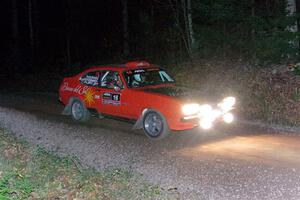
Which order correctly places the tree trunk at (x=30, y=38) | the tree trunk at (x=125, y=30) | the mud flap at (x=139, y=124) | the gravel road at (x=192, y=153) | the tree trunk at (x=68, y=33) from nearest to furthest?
the gravel road at (x=192, y=153) → the mud flap at (x=139, y=124) → the tree trunk at (x=125, y=30) → the tree trunk at (x=68, y=33) → the tree trunk at (x=30, y=38)

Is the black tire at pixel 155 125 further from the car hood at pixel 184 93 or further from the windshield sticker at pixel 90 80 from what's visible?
the windshield sticker at pixel 90 80

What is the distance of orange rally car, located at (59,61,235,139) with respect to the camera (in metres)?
10.4

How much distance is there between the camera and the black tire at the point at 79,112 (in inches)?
503

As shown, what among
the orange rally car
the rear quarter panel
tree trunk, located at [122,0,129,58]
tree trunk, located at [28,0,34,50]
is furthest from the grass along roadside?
tree trunk, located at [28,0,34,50]

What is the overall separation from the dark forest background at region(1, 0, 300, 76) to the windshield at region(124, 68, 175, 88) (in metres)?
5.46

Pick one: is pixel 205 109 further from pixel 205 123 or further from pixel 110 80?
pixel 110 80

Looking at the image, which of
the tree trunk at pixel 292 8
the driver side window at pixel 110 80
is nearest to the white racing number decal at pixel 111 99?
the driver side window at pixel 110 80

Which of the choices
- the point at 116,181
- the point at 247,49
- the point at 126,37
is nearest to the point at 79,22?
the point at 126,37

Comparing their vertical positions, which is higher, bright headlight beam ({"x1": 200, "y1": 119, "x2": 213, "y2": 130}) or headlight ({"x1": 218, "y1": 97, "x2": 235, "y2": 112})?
headlight ({"x1": 218, "y1": 97, "x2": 235, "y2": 112})

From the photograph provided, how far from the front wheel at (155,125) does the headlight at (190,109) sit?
0.53 m

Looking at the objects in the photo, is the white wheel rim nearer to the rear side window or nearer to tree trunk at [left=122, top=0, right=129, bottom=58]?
the rear side window

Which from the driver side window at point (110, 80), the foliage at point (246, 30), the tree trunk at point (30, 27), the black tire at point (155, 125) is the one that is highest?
the tree trunk at point (30, 27)

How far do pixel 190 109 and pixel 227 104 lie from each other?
1173mm

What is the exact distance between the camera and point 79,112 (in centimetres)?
1296
